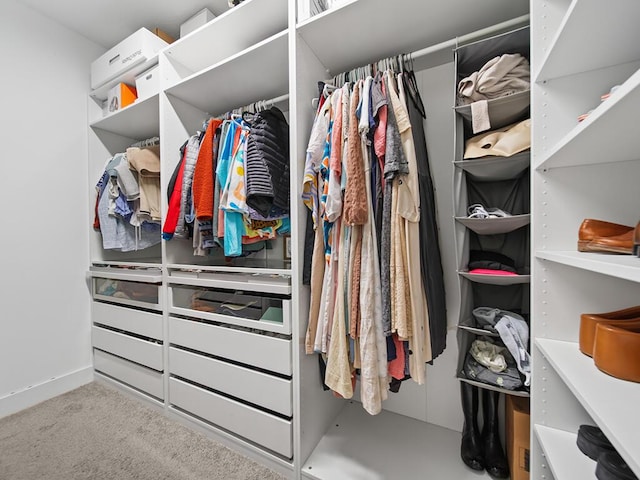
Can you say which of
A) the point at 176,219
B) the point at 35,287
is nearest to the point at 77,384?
the point at 35,287

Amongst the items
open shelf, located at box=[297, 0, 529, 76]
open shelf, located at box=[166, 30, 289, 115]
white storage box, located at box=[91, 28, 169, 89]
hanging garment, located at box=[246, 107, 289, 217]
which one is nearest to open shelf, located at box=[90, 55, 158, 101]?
white storage box, located at box=[91, 28, 169, 89]

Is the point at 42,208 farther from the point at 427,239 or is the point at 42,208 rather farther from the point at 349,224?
the point at 427,239

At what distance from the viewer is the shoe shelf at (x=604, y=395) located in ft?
1.38

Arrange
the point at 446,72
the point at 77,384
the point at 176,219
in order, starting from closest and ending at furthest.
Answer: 1. the point at 446,72
2. the point at 176,219
3. the point at 77,384

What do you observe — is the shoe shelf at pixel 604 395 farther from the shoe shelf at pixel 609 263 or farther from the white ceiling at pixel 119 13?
the white ceiling at pixel 119 13

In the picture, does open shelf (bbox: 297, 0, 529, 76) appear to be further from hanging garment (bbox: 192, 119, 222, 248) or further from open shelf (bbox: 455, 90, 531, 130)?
hanging garment (bbox: 192, 119, 222, 248)

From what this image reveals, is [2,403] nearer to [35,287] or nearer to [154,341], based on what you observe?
[35,287]

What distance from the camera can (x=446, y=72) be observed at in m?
1.30

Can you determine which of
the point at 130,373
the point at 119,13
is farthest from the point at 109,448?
the point at 119,13

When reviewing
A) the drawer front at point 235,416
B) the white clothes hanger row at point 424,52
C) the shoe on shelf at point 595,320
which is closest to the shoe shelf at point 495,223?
the shoe on shelf at point 595,320

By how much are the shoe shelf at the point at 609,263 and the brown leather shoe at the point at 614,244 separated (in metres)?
0.01

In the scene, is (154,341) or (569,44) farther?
(154,341)

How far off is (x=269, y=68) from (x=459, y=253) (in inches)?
49.1

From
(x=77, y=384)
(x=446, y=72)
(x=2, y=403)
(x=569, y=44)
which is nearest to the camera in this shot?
(x=569, y=44)
